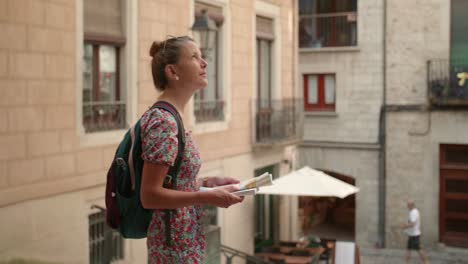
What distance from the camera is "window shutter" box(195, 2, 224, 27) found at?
1268 centimetres

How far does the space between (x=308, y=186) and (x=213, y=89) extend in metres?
2.81

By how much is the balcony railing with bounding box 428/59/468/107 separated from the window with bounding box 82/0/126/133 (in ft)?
46.5

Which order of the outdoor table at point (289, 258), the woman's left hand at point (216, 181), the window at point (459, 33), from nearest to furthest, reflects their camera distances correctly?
the woman's left hand at point (216, 181) < the outdoor table at point (289, 258) < the window at point (459, 33)

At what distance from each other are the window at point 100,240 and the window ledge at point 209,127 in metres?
3.01

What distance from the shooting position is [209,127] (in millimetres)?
13141

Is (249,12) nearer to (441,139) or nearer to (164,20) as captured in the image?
(164,20)

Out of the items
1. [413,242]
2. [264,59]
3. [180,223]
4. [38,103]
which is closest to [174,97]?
[180,223]

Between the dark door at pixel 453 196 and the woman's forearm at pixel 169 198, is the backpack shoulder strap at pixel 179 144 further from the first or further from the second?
the dark door at pixel 453 196

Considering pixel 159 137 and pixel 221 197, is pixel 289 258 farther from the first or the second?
pixel 159 137

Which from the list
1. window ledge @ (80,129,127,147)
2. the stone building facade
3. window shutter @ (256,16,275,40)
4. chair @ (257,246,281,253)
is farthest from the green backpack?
the stone building facade

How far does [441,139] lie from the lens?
22.5m

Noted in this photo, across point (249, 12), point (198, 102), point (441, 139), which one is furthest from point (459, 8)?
point (198, 102)

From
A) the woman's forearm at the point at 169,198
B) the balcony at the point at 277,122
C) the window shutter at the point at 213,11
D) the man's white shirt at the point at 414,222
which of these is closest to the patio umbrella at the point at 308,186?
the balcony at the point at 277,122

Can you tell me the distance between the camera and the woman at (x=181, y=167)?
2879 millimetres
